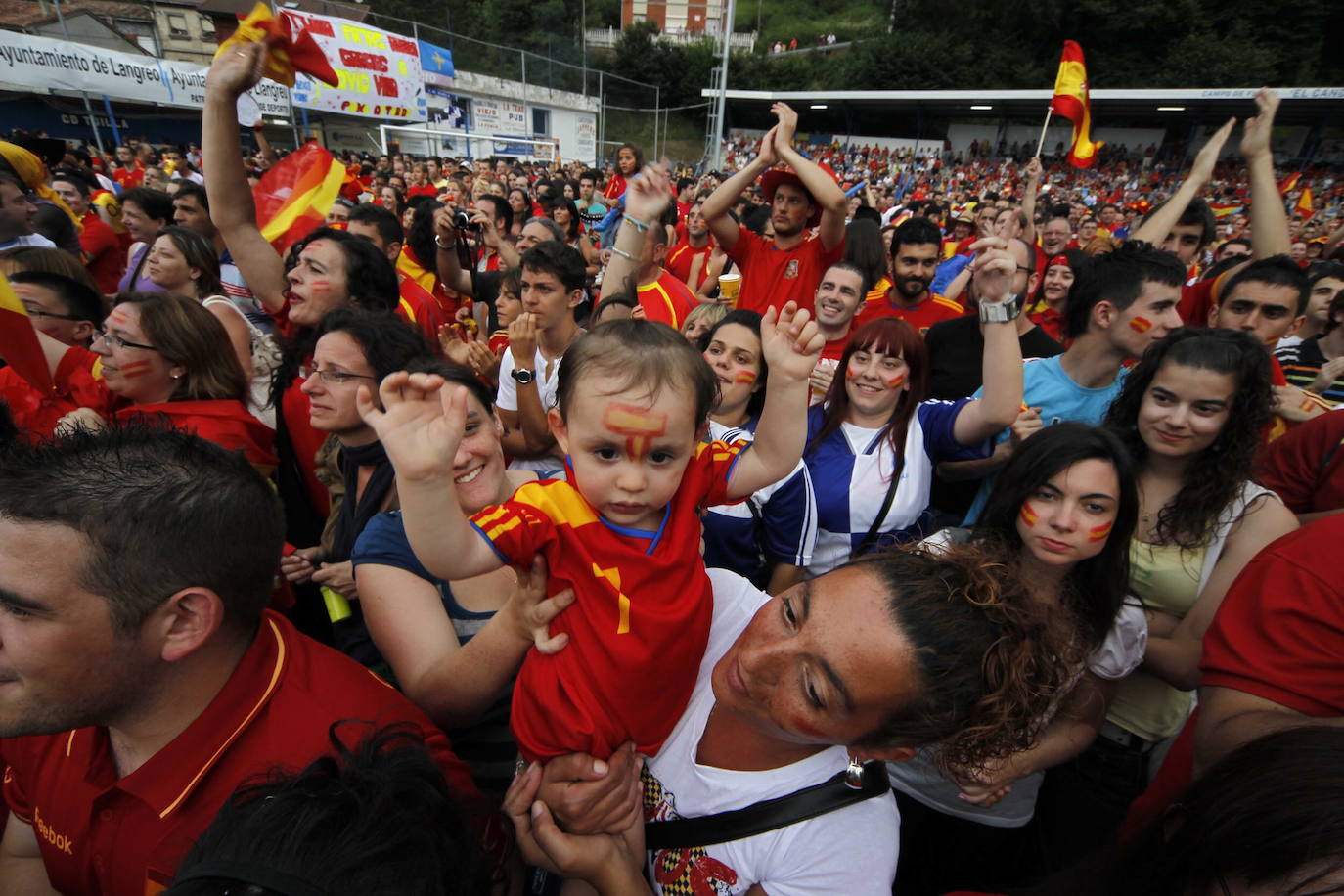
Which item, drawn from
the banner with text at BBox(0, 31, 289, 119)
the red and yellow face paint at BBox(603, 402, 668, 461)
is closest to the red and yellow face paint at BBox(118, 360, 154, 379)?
the red and yellow face paint at BBox(603, 402, 668, 461)

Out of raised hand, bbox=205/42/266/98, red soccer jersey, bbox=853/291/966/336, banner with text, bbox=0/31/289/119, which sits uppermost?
banner with text, bbox=0/31/289/119

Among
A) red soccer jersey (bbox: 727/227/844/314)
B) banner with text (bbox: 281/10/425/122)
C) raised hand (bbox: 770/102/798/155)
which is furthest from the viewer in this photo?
banner with text (bbox: 281/10/425/122)

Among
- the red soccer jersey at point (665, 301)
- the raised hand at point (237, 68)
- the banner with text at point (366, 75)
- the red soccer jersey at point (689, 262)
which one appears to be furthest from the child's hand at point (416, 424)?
the banner with text at point (366, 75)

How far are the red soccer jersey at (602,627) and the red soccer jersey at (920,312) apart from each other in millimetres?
3441

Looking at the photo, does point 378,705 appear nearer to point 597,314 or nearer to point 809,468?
point 809,468

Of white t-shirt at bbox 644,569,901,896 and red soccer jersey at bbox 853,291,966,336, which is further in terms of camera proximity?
red soccer jersey at bbox 853,291,966,336

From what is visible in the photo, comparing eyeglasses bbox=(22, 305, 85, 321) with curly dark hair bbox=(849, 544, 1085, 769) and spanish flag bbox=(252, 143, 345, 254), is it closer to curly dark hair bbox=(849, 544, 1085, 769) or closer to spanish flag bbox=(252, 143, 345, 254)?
spanish flag bbox=(252, 143, 345, 254)

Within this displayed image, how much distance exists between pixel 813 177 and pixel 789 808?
3.84m

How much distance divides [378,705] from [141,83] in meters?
26.0

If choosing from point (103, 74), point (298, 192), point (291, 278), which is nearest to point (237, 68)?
point (291, 278)

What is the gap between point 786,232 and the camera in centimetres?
467

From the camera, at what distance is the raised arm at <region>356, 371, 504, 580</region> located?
1349mm

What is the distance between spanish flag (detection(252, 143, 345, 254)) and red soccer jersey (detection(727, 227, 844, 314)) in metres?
3.21

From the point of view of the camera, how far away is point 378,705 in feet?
4.93
